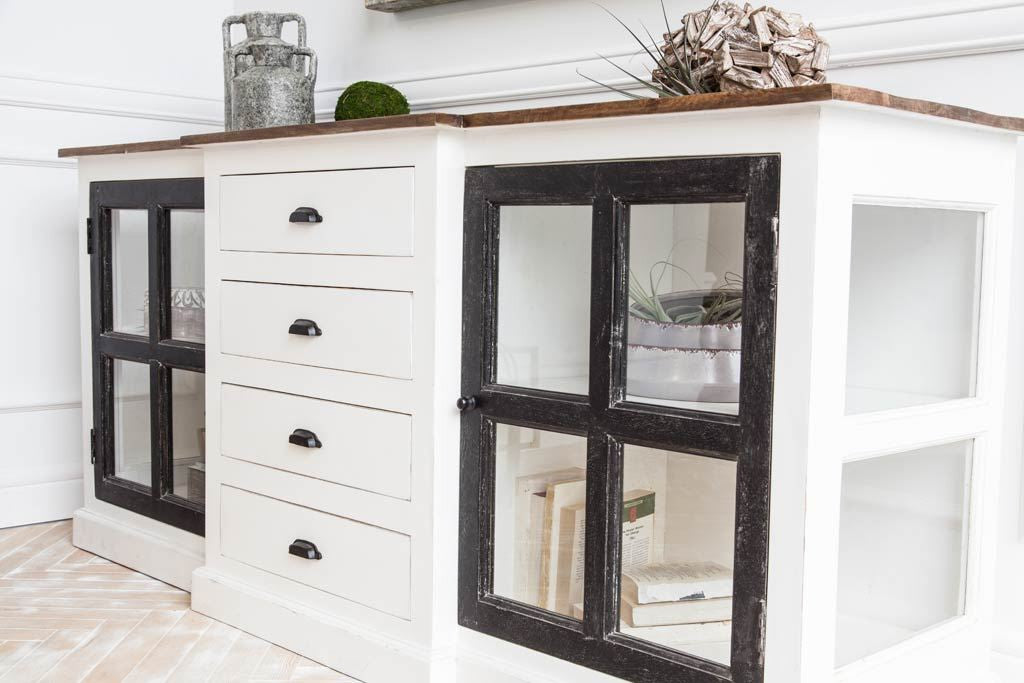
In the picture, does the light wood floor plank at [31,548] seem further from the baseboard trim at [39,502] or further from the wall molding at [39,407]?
the wall molding at [39,407]

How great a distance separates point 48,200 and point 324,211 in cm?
149

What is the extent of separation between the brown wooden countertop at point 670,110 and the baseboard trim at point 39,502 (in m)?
1.50

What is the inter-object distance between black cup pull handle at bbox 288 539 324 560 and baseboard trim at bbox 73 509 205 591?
40 centimetres

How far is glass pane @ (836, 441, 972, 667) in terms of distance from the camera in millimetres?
1435

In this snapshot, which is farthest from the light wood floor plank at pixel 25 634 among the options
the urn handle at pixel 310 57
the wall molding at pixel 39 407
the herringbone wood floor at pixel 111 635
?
the urn handle at pixel 310 57

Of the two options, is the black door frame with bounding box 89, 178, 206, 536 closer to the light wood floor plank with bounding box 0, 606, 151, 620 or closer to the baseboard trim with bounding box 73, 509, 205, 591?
the baseboard trim with bounding box 73, 509, 205, 591

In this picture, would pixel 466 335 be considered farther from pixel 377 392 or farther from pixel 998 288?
pixel 998 288

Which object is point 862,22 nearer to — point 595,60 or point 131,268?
point 595,60

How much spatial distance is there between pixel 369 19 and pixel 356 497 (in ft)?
4.86

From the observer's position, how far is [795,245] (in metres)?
1.31

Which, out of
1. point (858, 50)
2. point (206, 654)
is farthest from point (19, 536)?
point (858, 50)

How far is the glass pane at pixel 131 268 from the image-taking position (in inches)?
94.2

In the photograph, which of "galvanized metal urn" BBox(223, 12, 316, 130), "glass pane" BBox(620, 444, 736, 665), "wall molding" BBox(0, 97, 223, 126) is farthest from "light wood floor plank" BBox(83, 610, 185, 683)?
"wall molding" BBox(0, 97, 223, 126)

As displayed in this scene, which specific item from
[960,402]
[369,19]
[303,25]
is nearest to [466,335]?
[960,402]
